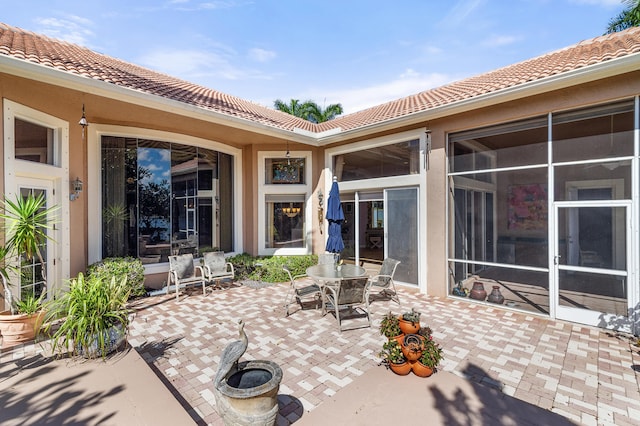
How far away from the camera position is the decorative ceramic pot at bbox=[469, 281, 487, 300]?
22.6ft

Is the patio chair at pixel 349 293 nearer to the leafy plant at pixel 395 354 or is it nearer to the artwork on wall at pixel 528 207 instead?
the leafy plant at pixel 395 354

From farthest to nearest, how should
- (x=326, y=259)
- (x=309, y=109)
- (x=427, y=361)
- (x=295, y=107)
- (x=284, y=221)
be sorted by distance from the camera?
(x=295, y=107) < (x=309, y=109) < (x=284, y=221) < (x=326, y=259) < (x=427, y=361)

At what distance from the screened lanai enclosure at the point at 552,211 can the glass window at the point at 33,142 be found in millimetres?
9127

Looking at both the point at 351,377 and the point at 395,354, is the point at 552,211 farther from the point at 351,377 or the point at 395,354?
the point at 351,377

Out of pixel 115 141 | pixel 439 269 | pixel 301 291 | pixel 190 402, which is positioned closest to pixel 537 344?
pixel 439 269

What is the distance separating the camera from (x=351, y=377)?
3727mm

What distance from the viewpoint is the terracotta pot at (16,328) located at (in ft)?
14.4

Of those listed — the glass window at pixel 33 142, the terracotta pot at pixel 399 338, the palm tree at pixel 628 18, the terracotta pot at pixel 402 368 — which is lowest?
the terracotta pot at pixel 402 368

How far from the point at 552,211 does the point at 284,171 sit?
762 centimetres

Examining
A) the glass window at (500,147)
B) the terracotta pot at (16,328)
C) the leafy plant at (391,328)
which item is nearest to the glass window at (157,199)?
the terracotta pot at (16,328)

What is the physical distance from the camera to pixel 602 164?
214 inches

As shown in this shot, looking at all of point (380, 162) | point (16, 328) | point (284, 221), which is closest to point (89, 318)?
point (16, 328)

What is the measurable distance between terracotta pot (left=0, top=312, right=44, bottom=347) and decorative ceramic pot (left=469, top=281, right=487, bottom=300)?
8.41 metres

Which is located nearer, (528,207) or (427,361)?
(427,361)
